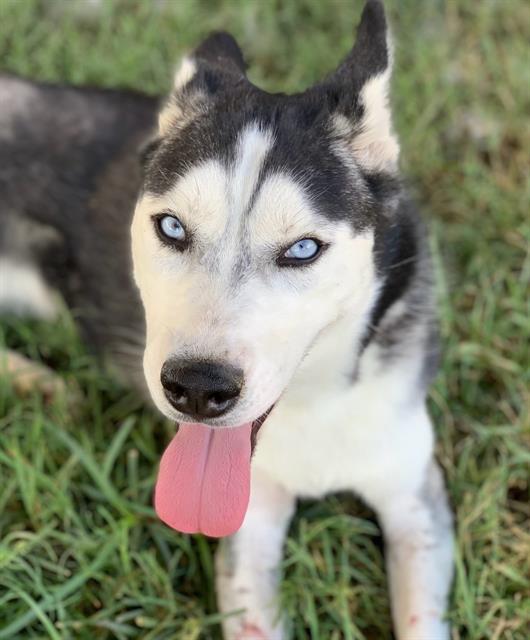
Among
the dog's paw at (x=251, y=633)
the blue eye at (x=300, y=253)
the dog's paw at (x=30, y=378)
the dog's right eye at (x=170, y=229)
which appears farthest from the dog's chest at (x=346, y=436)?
the dog's paw at (x=30, y=378)

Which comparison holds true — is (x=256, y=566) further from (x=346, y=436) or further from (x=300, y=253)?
(x=300, y=253)

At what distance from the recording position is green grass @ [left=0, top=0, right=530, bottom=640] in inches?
138

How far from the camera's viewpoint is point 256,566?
3.49 m

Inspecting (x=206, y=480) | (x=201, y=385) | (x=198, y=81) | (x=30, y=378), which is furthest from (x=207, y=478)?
(x=30, y=378)

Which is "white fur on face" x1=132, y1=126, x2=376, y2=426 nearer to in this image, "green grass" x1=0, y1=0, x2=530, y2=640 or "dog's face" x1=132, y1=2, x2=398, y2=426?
"dog's face" x1=132, y1=2, x2=398, y2=426

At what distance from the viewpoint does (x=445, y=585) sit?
3451 millimetres

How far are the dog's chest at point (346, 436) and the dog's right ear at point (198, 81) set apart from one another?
105cm

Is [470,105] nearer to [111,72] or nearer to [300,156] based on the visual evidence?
[111,72]

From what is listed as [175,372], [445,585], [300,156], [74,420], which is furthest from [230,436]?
[74,420]

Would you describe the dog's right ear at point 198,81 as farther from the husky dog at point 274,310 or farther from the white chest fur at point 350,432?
the white chest fur at point 350,432

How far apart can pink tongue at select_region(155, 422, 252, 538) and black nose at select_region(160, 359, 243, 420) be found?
0.34 metres

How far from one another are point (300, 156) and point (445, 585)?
1777 millimetres

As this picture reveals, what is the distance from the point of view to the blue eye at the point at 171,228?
2.73 meters

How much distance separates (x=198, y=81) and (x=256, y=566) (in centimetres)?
184
